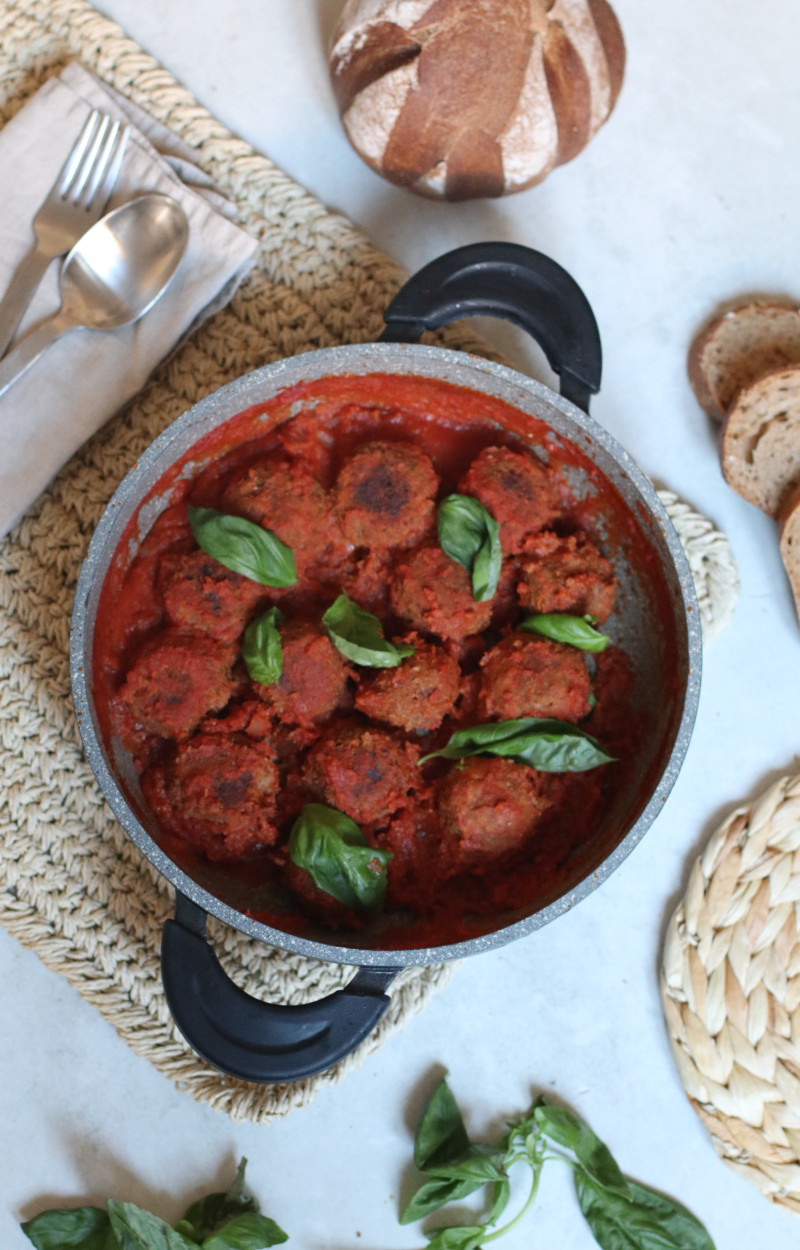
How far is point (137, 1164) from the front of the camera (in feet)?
6.88

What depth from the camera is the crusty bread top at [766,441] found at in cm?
211

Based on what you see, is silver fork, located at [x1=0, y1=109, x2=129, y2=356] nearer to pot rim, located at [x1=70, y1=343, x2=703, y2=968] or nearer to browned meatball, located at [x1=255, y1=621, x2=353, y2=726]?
pot rim, located at [x1=70, y1=343, x2=703, y2=968]

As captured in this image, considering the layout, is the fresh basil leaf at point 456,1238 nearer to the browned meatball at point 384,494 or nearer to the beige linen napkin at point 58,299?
the browned meatball at point 384,494

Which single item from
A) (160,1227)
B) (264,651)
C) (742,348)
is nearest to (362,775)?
(264,651)

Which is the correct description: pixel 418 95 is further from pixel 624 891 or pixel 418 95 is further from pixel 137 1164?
pixel 137 1164

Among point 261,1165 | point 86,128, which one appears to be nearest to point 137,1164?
point 261,1165

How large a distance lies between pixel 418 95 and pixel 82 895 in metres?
1.60

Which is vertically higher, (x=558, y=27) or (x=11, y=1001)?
(x=558, y=27)

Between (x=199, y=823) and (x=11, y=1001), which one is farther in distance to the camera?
(x=11, y=1001)

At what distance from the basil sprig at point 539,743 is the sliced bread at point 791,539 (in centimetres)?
63

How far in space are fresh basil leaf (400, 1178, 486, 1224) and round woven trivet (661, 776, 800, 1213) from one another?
499 millimetres

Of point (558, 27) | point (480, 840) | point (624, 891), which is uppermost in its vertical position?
point (558, 27)

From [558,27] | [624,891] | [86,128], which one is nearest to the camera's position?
[558,27]

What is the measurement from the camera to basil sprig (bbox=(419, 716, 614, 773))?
179 cm
